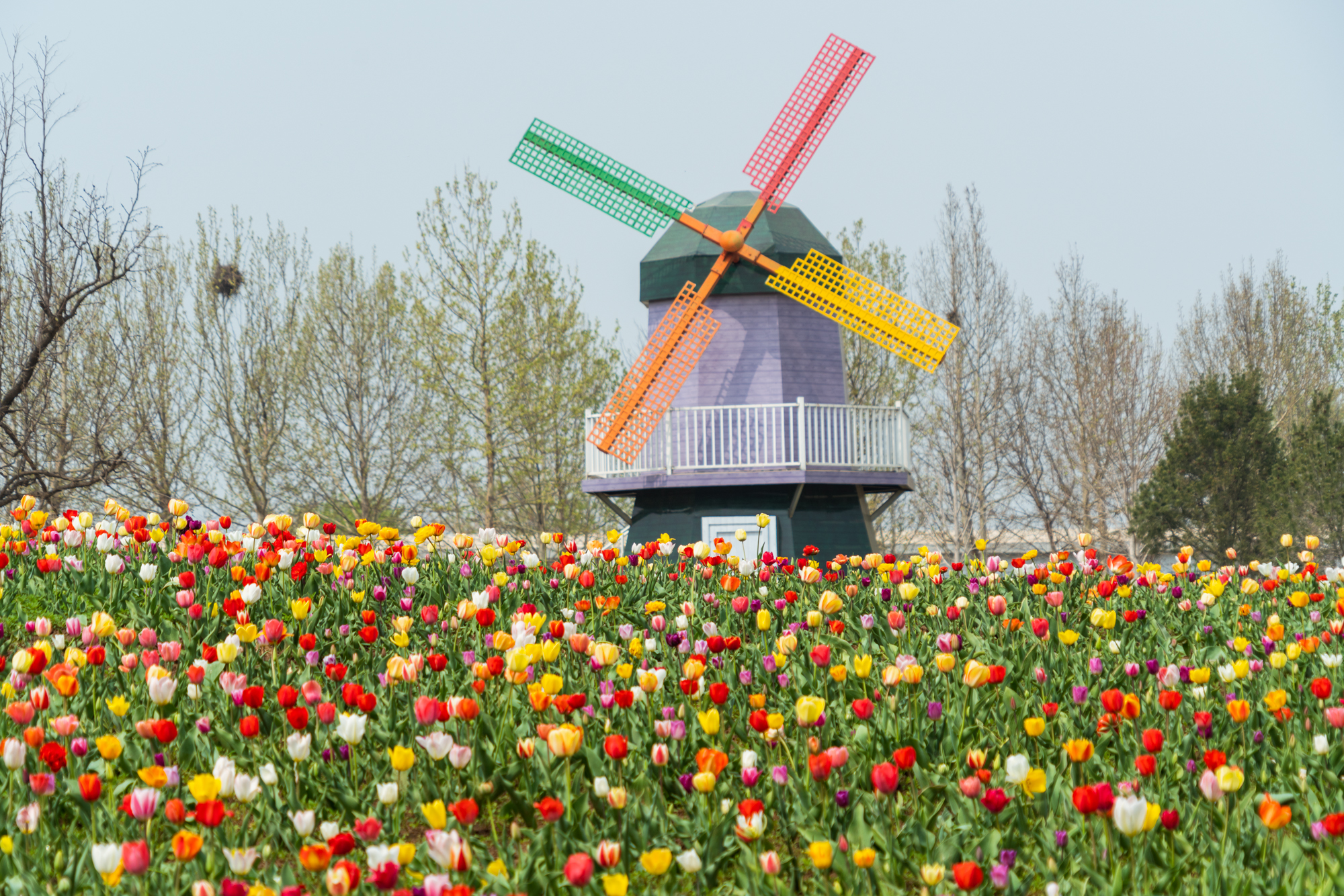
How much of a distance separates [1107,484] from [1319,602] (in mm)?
23395

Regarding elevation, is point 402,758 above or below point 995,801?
above

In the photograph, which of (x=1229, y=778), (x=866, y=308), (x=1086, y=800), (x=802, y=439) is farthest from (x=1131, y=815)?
(x=866, y=308)

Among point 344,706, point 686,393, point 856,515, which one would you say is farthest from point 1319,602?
point 686,393

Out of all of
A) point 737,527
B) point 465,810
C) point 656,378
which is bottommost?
point 465,810

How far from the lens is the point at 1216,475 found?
65.1 feet

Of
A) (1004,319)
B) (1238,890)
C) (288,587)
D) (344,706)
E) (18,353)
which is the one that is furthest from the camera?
(1004,319)

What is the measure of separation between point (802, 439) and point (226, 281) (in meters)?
13.5

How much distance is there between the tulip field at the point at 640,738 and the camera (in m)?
2.95

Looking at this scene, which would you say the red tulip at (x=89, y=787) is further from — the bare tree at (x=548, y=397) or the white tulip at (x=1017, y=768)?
the bare tree at (x=548, y=397)

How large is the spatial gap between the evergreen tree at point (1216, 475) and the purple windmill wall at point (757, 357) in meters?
8.12

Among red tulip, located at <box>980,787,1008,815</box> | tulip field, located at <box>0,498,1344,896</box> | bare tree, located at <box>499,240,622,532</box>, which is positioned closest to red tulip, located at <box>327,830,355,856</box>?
tulip field, located at <box>0,498,1344,896</box>

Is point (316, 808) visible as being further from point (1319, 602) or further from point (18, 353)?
point (18, 353)

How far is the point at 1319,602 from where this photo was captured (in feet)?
20.1

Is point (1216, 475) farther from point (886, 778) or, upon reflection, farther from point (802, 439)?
point (886, 778)
